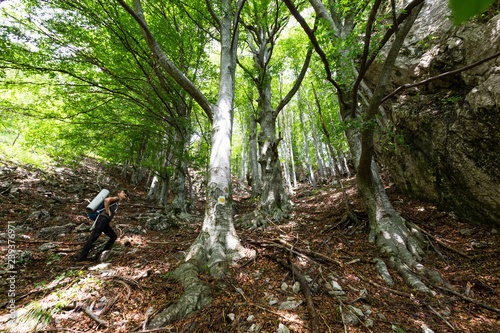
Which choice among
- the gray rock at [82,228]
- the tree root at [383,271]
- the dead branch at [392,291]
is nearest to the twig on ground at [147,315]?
the dead branch at [392,291]

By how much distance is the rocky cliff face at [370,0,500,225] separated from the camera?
143 inches

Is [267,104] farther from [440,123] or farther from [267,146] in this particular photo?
[440,123]

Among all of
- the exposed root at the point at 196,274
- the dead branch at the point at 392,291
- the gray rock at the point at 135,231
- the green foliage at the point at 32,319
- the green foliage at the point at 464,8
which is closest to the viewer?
the green foliage at the point at 464,8

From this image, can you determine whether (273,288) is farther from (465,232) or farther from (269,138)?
(269,138)

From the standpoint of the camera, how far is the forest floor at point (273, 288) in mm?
2338

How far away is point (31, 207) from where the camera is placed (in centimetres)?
663

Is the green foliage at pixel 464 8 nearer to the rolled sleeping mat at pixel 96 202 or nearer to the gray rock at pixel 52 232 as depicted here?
the rolled sleeping mat at pixel 96 202

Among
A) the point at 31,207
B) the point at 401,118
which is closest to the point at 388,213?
the point at 401,118

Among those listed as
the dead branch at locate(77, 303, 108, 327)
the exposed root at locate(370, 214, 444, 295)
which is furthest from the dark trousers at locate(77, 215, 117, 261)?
the exposed root at locate(370, 214, 444, 295)

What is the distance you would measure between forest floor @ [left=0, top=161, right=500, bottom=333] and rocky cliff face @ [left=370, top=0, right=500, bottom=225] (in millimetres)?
683

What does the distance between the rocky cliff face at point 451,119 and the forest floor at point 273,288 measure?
0.68 meters

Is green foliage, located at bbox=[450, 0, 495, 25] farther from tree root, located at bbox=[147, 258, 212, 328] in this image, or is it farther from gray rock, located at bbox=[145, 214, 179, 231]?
gray rock, located at bbox=[145, 214, 179, 231]

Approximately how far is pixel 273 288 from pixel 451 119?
5274mm

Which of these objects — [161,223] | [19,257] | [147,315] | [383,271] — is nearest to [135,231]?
[161,223]
